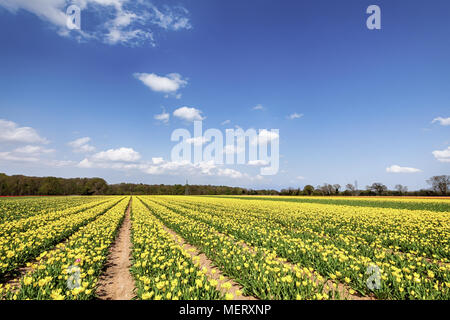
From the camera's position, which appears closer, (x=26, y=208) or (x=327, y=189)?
(x=26, y=208)

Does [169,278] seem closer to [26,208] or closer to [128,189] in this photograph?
[26,208]

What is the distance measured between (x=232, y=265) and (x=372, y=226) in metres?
10.2

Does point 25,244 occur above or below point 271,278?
below

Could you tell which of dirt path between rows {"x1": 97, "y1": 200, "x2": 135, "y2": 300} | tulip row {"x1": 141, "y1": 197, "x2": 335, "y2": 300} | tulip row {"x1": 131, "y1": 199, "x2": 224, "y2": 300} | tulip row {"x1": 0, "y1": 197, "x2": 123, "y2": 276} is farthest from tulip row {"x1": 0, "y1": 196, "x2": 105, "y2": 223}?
tulip row {"x1": 141, "y1": 197, "x2": 335, "y2": 300}

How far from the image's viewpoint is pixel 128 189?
11519 centimetres

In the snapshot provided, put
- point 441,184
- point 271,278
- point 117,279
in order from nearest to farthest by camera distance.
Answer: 1. point 271,278
2. point 117,279
3. point 441,184

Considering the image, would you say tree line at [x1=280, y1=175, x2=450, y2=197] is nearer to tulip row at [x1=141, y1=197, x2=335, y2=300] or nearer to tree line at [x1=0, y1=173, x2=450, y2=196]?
tree line at [x1=0, y1=173, x2=450, y2=196]

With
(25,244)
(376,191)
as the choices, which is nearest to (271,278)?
(25,244)

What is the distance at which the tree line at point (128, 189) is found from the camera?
287 feet

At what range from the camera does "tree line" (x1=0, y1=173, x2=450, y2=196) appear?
87625 millimetres

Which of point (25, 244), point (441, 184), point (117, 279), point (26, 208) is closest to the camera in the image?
point (117, 279)
